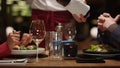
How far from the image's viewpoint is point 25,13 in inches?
179

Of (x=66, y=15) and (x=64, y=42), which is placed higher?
(x=66, y=15)

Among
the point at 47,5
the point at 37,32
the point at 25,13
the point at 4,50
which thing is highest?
the point at 25,13

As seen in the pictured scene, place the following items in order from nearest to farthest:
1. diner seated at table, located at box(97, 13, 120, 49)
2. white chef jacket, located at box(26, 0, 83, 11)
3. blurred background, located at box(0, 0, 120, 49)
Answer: diner seated at table, located at box(97, 13, 120, 49), white chef jacket, located at box(26, 0, 83, 11), blurred background, located at box(0, 0, 120, 49)

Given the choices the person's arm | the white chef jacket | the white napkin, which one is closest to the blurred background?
the white chef jacket

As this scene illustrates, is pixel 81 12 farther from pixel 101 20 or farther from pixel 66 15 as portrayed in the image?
pixel 66 15

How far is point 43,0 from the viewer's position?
2717mm

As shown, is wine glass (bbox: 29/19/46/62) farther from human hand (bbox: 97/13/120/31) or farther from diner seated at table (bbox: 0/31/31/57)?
human hand (bbox: 97/13/120/31)

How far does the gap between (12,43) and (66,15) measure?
1.08 m

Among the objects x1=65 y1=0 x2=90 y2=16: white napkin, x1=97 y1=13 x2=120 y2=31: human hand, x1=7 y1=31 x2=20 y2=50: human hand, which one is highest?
x1=65 y1=0 x2=90 y2=16: white napkin

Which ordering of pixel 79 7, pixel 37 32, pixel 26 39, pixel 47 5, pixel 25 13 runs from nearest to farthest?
1. pixel 37 32
2. pixel 79 7
3. pixel 26 39
4. pixel 47 5
5. pixel 25 13

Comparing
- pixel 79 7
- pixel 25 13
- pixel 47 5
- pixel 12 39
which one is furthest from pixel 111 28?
pixel 25 13

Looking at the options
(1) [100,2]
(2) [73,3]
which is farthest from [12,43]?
(1) [100,2]

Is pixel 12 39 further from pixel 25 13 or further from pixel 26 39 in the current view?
pixel 25 13

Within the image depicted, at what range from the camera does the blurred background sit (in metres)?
4.54
